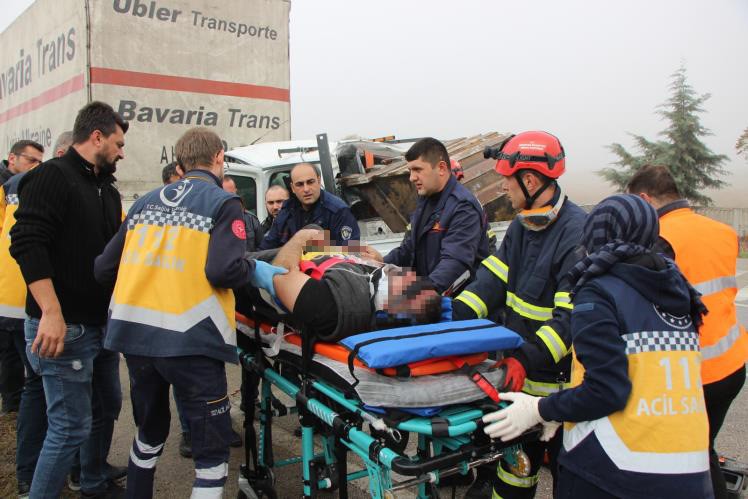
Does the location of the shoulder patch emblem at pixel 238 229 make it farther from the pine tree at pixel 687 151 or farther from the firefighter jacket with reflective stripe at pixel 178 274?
the pine tree at pixel 687 151

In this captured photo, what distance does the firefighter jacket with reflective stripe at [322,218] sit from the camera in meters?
3.89

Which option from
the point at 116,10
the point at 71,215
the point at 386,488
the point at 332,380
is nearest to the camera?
the point at 386,488

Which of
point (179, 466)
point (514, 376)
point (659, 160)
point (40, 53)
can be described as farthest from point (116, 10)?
point (659, 160)

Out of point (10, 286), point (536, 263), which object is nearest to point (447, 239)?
point (536, 263)

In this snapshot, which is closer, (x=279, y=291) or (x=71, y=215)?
(x=279, y=291)

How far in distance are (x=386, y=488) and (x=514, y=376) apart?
633mm

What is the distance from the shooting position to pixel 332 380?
84.7 inches

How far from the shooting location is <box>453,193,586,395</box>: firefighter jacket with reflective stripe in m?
2.13

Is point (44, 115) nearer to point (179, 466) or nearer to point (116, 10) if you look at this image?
point (116, 10)

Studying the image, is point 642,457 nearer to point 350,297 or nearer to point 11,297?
point 350,297

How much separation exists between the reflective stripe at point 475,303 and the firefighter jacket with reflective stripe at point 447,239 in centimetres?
24

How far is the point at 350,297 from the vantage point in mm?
2232

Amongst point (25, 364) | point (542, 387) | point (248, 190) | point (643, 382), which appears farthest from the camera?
point (248, 190)

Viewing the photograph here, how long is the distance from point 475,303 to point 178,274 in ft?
4.47
